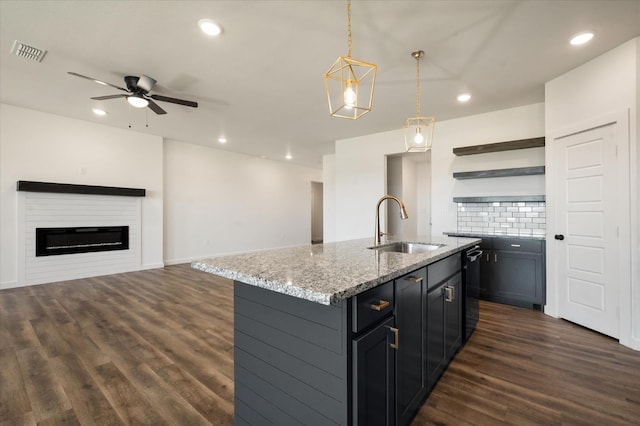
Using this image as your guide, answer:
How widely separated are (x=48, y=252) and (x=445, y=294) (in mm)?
6202

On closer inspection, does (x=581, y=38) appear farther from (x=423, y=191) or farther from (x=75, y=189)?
(x=75, y=189)

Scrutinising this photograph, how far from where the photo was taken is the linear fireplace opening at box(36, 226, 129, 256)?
4820 mm

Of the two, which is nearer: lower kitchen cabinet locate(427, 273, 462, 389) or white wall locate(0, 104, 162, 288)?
lower kitchen cabinet locate(427, 273, 462, 389)

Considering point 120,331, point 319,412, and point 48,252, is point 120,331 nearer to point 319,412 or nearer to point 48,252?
point 319,412

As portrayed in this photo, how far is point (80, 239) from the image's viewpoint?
5.18m

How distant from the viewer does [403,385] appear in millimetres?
1497

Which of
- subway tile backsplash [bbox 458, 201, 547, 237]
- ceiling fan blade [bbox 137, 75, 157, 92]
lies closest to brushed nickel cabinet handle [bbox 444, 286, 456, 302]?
subway tile backsplash [bbox 458, 201, 547, 237]

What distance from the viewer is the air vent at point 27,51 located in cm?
277

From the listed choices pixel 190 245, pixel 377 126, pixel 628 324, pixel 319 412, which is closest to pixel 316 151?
pixel 377 126

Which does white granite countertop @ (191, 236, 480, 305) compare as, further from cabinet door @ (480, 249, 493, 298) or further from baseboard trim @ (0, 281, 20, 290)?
baseboard trim @ (0, 281, 20, 290)

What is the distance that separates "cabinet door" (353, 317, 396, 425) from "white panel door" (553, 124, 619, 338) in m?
2.87

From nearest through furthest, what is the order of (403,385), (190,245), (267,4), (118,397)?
1. (403,385)
2. (118,397)
3. (267,4)
4. (190,245)

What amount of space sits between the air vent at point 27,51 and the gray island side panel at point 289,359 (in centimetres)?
339

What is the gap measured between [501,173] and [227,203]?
6.25 metres
